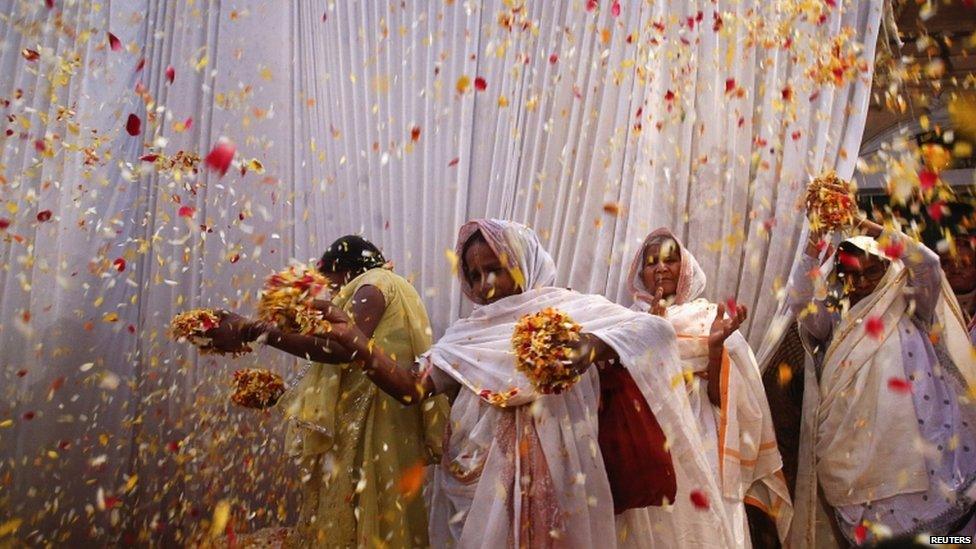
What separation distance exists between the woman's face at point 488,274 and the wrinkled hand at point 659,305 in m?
0.63

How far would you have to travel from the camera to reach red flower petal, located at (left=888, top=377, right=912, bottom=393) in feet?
9.40

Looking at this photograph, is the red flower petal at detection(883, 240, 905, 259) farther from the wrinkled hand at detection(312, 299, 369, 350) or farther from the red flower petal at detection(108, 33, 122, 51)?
the red flower petal at detection(108, 33, 122, 51)

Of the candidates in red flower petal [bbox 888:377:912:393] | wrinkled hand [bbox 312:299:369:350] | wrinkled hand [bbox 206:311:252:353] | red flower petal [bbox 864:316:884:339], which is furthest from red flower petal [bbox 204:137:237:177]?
red flower petal [bbox 888:377:912:393]

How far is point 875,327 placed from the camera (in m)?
2.97

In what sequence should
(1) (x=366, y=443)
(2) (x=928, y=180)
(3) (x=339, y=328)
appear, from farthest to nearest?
(2) (x=928, y=180)
(1) (x=366, y=443)
(3) (x=339, y=328)

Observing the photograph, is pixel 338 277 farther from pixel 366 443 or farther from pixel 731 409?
pixel 731 409

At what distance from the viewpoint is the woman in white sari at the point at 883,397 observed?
9.12 feet

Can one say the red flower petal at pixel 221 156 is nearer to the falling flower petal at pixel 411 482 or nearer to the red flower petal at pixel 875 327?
the falling flower petal at pixel 411 482

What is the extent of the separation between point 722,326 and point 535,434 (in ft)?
2.77

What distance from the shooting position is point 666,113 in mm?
3586

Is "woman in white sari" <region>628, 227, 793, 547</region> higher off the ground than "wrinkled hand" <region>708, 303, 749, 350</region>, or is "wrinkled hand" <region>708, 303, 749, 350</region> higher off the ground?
"wrinkled hand" <region>708, 303, 749, 350</region>

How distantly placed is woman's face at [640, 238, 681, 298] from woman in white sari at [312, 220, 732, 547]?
1.92 feet


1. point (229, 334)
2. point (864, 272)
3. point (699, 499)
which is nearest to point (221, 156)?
point (229, 334)

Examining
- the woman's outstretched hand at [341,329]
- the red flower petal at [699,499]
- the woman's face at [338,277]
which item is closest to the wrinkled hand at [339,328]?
the woman's outstretched hand at [341,329]
